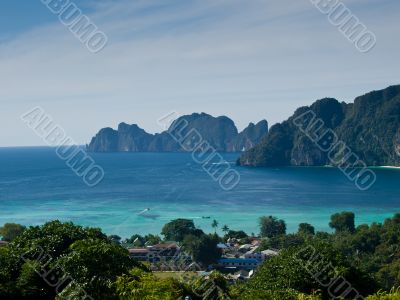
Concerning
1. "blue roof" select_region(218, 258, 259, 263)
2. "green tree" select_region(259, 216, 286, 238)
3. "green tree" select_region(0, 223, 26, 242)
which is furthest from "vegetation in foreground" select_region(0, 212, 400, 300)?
"green tree" select_region(259, 216, 286, 238)

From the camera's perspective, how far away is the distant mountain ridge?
518 feet

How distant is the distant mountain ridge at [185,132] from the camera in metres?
158

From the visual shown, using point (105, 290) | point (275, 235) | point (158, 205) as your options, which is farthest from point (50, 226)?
point (158, 205)

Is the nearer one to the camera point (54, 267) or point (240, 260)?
point (54, 267)

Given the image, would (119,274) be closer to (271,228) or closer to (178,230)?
(178,230)

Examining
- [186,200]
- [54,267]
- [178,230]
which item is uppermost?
[186,200]

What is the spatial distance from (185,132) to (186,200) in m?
109

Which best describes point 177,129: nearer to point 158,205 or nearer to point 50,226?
point 158,205

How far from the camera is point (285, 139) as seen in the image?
350 ft

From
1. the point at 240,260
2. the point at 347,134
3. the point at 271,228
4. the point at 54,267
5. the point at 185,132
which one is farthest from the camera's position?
the point at 185,132

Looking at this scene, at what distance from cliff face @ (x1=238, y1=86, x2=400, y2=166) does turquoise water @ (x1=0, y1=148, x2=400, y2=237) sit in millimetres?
18193

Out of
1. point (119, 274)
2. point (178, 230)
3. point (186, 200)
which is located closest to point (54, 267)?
point (119, 274)

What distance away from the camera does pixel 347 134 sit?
10100 cm

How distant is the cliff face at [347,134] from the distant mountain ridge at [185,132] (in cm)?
4693
